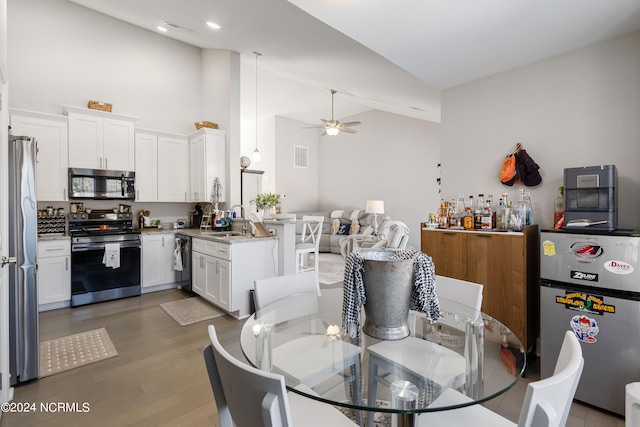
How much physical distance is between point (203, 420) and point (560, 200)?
298cm

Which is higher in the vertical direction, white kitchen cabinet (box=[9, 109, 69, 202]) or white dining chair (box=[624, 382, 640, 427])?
white kitchen cabinet (box=[9, 109, 69, 202])

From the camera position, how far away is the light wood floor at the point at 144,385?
188 centimetres

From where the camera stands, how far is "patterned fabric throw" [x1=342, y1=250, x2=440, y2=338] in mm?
1273

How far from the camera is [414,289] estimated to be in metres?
1.30

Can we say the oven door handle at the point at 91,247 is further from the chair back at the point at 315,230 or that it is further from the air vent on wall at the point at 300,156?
the air vent on wall at the point at 300,156

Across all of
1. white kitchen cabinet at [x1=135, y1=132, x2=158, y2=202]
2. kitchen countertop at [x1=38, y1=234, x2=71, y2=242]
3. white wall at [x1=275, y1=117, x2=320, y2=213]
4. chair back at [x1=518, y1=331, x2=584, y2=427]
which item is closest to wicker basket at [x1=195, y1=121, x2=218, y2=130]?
white kitchen cabinet at [x1=135, y1=132, x2=158, y2=202]

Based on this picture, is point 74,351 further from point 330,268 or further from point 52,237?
point 330,268

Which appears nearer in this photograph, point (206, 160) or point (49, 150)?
point (49, 150)

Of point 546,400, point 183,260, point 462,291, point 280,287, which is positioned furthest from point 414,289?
point 183,260

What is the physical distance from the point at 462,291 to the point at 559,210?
1.27 m

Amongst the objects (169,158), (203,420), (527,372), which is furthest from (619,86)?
(169,158)

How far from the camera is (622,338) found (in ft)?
6.05

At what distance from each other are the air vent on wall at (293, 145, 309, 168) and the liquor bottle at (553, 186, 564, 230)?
7209 mm

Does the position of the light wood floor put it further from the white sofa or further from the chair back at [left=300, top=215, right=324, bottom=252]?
the white sofa
